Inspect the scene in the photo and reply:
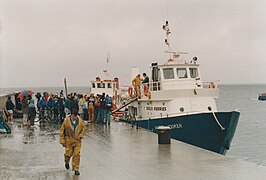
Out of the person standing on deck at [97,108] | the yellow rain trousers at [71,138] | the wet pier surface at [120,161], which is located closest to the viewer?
the wet pier surface at [120,161]

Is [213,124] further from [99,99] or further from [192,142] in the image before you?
[99,99]

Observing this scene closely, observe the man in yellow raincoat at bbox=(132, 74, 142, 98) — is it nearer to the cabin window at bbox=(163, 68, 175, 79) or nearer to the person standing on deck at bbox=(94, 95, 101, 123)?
the cabin window at bbox=(163, 68, 175, 79)

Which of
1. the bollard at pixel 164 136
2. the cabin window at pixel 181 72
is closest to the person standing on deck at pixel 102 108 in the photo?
the cabin window at pixel 181 72

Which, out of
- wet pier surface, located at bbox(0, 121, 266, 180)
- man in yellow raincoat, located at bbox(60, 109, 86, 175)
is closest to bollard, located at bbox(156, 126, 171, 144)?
wet pier surface, located at bbox(0, 121, 266, 180)

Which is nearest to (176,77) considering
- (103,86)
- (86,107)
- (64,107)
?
(86,107)

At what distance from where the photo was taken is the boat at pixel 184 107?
1848cm

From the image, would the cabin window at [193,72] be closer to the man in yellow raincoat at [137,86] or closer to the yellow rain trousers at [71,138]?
the man in yellow raincoat at [137,86]

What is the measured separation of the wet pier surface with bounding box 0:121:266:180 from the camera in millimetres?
9617

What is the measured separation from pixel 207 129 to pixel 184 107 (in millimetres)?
2188

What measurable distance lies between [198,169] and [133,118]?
1405cm

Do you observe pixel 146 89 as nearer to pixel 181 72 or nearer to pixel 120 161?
pixel 181 72

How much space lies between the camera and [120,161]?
1153 cm

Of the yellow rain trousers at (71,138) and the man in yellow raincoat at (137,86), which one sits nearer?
the yellow rain trousers at (71,138)

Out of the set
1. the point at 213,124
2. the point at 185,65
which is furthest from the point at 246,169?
the point at 185,65
